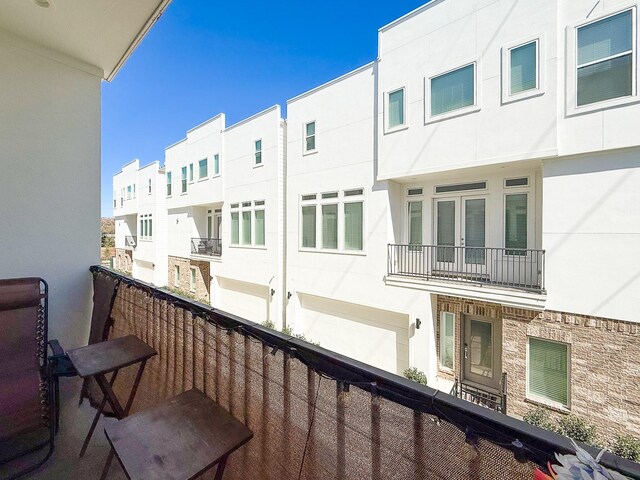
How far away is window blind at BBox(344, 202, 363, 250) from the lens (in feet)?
22.7

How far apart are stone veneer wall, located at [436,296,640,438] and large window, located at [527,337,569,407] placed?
0.10 m

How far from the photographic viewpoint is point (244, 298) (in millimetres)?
10555

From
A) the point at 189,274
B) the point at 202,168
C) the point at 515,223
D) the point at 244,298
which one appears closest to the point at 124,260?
the point at 189,274

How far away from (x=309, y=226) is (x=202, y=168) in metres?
6.24

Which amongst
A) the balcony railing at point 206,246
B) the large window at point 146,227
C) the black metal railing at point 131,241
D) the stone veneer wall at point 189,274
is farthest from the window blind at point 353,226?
the black metal railing at point 131,241

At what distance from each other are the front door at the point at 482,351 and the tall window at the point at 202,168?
10156mm

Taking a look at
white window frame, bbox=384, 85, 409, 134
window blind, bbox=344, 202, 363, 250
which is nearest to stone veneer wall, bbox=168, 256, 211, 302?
window blind, bbox=344, 202, 363, 250

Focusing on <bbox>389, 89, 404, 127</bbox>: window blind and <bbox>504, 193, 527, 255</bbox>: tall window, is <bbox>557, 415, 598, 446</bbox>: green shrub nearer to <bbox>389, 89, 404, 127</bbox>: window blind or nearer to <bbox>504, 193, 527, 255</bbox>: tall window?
<bbox>504, 193, 527, 255</bbox>: tall window

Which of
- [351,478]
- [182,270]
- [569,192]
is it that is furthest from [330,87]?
[182,270]

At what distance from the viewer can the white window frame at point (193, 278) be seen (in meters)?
12.7

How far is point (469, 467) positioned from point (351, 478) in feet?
1.18

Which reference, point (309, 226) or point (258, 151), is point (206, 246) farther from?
point (309, 226)

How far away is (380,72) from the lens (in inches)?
252

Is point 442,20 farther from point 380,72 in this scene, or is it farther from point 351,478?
point 351,478
